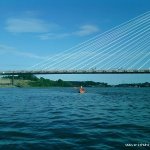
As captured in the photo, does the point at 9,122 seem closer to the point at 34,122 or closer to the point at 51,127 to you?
the point at 34,122

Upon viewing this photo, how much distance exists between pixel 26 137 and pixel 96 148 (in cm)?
293

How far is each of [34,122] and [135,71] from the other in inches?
2322

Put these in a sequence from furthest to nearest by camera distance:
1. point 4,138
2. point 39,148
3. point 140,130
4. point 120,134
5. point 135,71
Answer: point 135,71 → point 140,130 → point 120,134 → point 4,138 → point 39,148

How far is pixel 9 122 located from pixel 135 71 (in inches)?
2327

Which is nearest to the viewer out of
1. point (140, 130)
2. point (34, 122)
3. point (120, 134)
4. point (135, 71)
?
point (120, 134)

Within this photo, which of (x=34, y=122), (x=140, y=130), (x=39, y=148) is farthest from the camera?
(x=34, y=122)

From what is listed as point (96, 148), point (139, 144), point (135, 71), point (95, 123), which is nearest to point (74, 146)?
point (96, 148)

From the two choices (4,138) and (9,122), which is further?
(9,122)

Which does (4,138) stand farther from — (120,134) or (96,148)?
(120,134)

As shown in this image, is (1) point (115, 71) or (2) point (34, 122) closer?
(2) point (34, 122)

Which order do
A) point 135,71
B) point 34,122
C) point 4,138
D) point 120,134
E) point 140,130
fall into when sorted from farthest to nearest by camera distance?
point 135,71, point 34,122, point 140,130, point 120,134, point 4,138

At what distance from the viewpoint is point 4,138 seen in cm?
1259

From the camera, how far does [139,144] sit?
11.5m

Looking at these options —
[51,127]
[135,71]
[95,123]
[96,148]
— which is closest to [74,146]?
[96,148]
